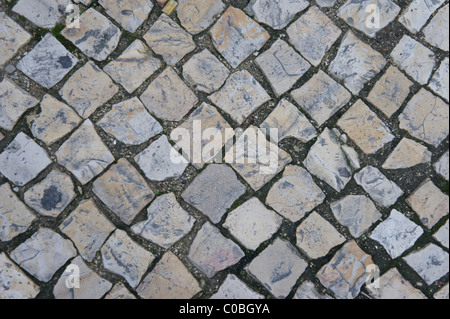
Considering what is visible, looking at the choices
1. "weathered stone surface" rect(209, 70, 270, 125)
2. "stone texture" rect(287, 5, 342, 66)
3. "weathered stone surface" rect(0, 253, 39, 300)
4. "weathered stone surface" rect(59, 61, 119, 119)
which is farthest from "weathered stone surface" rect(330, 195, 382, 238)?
"weathered stone surface" rect(0, 253, 39, 300)

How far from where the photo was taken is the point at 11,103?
2.31 m

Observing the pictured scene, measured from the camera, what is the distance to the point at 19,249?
230 centimetres

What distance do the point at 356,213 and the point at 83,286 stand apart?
6.37 ft

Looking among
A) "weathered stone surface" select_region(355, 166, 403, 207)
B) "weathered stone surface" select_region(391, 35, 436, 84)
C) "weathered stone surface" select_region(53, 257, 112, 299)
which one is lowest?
"weathered stone surface" select_region(53, 257, 112, 299)

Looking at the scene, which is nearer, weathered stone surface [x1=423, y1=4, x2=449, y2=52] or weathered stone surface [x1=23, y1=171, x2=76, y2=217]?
weathered stone surface [x1=23, y1=171, x2=76, y2=217]

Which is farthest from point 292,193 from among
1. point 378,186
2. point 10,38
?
point 10,38

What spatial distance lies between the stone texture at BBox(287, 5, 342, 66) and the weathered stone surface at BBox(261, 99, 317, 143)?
1.23 ft

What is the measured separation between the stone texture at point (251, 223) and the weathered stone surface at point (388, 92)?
109 centimetres

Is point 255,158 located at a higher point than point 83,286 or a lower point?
higher

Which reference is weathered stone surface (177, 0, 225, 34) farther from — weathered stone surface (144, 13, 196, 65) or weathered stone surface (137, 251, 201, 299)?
weathered stone surface (137, 251, 201, 299)

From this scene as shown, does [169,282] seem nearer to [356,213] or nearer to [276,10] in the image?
[356,213]

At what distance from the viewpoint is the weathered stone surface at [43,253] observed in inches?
90.4

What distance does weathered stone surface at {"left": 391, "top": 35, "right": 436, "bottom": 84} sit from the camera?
243cm

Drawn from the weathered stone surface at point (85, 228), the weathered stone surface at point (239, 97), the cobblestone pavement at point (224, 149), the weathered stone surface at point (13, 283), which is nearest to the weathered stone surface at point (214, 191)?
the cobblestone pavement at point (224, 149)
